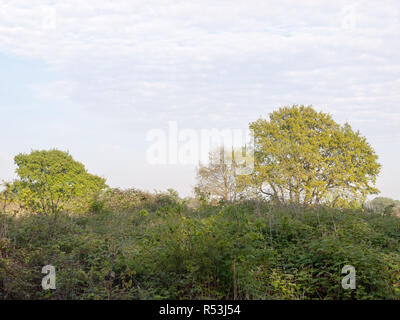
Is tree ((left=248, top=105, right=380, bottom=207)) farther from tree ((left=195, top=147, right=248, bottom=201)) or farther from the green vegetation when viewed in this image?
the green vegetation

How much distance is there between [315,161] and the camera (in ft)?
83.5

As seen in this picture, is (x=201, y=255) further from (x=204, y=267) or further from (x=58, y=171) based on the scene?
(x=58, y=171)

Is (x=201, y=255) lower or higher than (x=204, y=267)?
higher

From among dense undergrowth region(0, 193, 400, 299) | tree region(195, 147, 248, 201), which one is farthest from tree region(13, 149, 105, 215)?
dense undergrowth region(0, 193, 400, 299)

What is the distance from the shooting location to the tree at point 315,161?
25.5 m

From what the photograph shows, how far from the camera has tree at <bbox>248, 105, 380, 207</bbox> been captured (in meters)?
25.5

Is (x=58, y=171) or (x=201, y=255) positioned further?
(x=58, y=171)

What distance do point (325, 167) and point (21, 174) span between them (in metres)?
20.9

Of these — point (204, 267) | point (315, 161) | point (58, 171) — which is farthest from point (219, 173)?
point (204, 267)

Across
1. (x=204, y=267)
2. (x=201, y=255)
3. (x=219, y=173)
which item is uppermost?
(x=219, y=173)

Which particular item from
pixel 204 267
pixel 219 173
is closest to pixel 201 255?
pixel 204 267

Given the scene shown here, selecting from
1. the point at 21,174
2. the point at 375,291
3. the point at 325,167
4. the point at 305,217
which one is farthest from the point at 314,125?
the point at 375,291

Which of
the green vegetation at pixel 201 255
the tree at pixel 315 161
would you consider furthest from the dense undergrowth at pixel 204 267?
the tree at pixel 315 161

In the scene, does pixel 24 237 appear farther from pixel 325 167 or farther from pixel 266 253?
pixel 325 167
